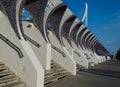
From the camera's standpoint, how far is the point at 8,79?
8641 millimetres

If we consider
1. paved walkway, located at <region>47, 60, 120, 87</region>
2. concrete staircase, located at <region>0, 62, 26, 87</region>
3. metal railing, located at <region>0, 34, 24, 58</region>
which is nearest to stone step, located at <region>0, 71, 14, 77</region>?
concrete staircase, located at <region>0, 62, 26, 87</region>

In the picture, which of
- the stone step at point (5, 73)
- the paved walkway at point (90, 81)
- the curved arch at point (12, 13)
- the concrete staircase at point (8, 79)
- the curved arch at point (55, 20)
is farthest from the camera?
the curved arch at point (55, 20)

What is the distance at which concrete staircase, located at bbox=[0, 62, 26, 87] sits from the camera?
827 cm

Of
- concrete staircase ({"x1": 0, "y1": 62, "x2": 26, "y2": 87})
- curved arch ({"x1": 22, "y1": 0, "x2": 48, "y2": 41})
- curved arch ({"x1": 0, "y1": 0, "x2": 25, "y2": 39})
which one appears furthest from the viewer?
curved arch ({"x1": 22, "y1": 0, "x2": 48, "y2": 41})

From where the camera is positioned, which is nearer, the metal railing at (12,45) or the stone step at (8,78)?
the stone step at (8,78)

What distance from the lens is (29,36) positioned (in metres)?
14.8

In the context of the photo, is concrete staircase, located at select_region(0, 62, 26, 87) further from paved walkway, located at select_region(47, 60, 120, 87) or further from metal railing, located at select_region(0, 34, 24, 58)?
paved walkway, located at select_region(47, 60, 120, 87)

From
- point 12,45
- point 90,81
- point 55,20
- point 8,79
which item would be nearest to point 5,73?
point 8,79

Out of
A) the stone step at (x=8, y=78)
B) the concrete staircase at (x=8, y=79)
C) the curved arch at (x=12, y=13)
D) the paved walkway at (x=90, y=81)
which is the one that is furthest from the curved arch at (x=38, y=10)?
the stone step at (x=8, y=78)

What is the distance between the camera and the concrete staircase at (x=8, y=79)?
326 inches

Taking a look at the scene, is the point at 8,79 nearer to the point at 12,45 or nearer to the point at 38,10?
the point at 12,45

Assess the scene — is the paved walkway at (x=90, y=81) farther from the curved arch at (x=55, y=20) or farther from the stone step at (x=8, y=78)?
the curved arch at (x=55, y=20)

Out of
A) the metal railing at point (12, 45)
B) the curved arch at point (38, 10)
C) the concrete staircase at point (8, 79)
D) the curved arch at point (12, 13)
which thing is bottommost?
the concrete staircase at point (8, 79)

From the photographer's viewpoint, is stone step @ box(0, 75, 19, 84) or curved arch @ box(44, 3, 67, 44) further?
curved arch @ box(44, 3, 67, 44)
